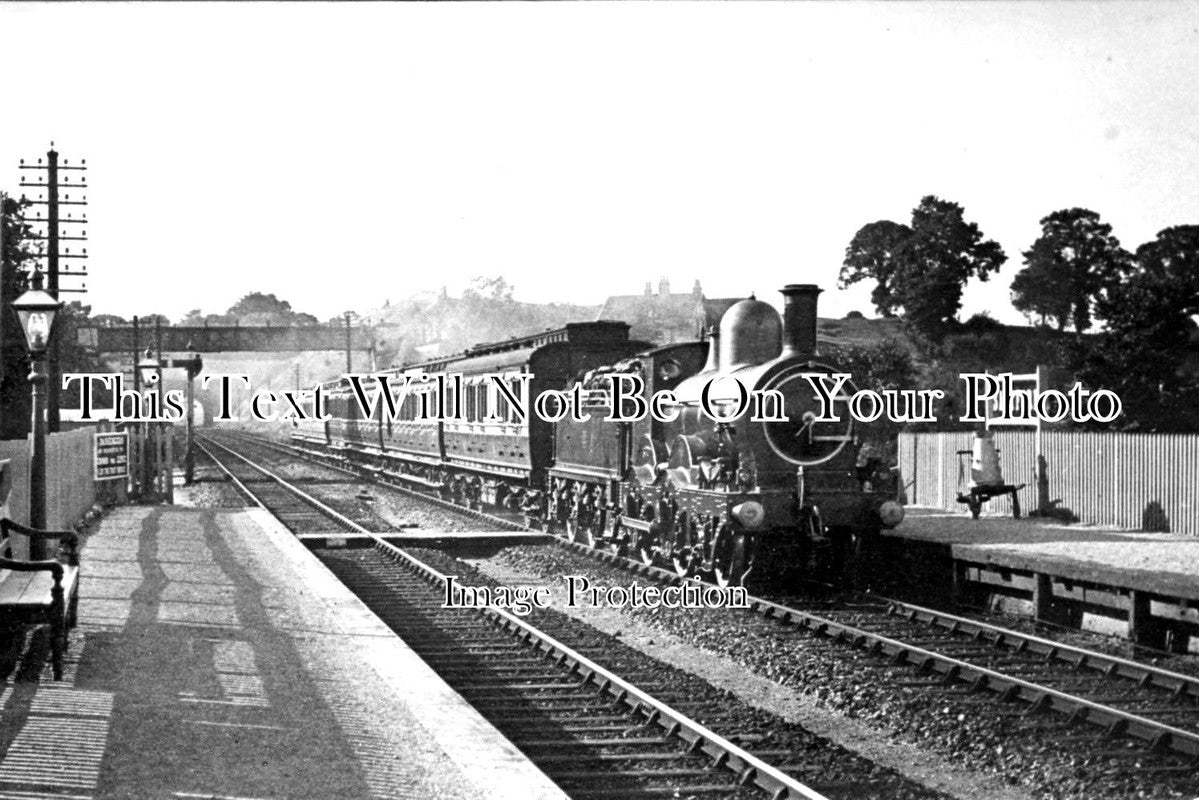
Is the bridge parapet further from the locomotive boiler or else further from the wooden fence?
the locomotive boiler

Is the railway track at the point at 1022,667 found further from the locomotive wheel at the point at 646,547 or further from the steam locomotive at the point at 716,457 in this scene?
the locomotive wheel at the point at 646,547

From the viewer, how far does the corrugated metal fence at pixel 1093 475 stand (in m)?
19.2

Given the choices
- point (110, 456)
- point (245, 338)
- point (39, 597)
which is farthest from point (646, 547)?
point (245, 338)

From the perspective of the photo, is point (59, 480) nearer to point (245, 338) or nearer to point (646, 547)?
point (646, 547)

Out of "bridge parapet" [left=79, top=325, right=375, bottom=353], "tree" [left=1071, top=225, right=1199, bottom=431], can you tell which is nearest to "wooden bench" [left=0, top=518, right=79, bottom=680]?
"tree" [left=1071, top=225, right=1199, bottom=431]

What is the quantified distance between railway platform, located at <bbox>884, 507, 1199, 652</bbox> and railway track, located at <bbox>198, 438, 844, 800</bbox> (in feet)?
18.1

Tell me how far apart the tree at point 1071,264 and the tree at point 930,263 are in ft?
5.77

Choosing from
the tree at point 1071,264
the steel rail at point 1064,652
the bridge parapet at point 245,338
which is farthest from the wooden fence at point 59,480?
the bridge parapet at point 245,338

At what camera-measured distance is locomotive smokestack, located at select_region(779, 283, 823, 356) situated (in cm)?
1514

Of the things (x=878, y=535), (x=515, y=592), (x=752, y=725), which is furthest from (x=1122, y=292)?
(x=752, y=725)

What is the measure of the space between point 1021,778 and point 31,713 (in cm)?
655

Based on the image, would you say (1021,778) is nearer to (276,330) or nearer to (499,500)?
(499,500)

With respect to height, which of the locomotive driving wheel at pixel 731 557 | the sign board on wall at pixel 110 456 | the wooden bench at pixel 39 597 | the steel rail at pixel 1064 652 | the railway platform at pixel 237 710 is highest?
the sign board on wall at pixel 110 456

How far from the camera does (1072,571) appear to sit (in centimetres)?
1337
